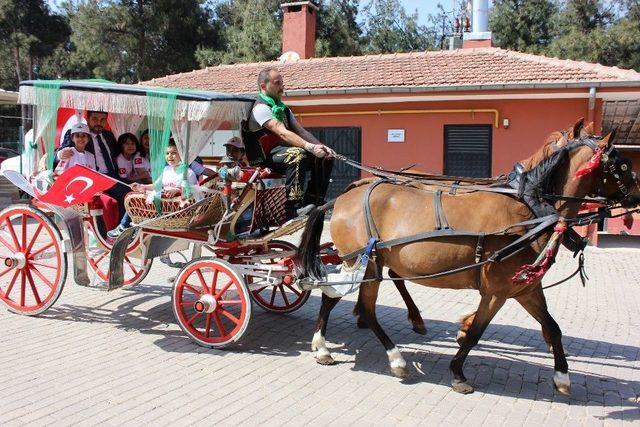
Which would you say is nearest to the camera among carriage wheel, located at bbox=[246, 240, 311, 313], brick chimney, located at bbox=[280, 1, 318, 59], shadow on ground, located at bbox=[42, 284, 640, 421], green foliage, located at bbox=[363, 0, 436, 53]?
shadow on ground, located at bbox=[42, 284, 640, 421]

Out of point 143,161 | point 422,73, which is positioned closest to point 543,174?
point 143,161

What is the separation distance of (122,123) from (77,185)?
134cm

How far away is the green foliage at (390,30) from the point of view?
1441 inches

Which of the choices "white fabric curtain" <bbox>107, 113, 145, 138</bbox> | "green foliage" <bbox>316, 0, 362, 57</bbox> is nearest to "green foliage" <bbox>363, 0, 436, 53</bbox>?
"green foliage" <bbox>316, 0, 362, 57</bbox>

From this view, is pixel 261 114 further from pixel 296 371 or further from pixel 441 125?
pixel 441 125

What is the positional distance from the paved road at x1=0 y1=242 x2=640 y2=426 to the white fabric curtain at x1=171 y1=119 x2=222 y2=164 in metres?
1.78

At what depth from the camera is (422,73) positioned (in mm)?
13648

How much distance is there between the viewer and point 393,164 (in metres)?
14.1

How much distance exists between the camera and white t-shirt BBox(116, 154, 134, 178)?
21.5 ft

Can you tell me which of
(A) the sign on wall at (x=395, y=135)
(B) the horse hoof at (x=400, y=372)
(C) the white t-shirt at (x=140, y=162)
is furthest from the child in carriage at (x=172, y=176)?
(A) the sign on wall at (x=395, y=135)

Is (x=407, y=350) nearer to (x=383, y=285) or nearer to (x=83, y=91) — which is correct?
(x=383, y=285)

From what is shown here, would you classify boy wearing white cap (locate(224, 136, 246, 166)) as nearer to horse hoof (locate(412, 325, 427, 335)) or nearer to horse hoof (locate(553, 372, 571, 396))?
horse hoof (locate(412, 325, 427, 335))

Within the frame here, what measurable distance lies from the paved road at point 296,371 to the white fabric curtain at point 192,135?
178 centimetres

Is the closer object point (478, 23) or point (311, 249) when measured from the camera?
point (311, 249)
